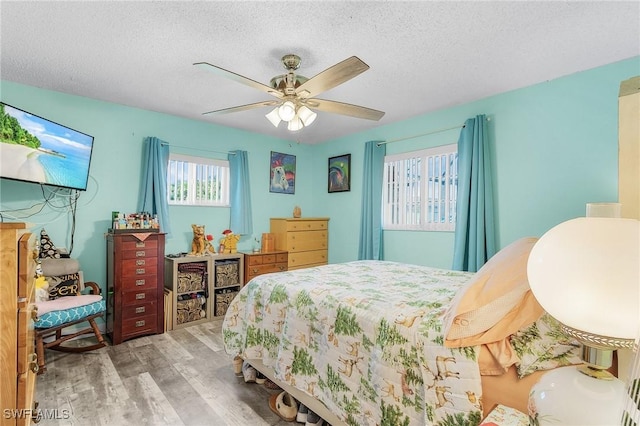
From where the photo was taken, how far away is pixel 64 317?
254 centimetres

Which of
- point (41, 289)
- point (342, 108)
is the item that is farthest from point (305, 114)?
point (41, 289)

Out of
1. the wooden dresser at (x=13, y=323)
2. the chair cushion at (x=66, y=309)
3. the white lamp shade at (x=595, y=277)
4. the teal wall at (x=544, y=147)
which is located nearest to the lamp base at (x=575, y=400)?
the white lamp shade at (x=595, y=277)

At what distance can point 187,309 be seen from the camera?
11.9 ft

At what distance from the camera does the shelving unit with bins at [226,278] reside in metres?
3.91

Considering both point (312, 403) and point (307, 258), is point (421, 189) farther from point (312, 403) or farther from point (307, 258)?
point (312, 403)

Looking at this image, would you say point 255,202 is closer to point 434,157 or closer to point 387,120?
point 387,120

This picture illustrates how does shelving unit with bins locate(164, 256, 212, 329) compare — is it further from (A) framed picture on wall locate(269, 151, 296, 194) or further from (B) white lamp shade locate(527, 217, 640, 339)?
(B) white lamp shade locate(527, 217, 640, 339)

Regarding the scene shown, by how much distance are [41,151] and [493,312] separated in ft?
11.7

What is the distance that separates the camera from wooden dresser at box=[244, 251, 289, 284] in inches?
163

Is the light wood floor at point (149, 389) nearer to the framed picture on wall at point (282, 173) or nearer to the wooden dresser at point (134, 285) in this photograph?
the wooden dresser at point (134, 285)

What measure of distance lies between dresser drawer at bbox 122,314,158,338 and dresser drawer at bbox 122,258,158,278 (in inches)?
18.2

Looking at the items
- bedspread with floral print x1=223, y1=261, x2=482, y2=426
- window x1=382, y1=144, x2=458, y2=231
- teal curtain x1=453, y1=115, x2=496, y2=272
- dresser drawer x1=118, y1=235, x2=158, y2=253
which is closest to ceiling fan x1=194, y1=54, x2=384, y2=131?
bedspread with floral print x1=223, y1=261, x2=482, y2=426

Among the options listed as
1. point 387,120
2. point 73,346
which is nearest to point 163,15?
point 387,120

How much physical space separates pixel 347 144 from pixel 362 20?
114 inches
